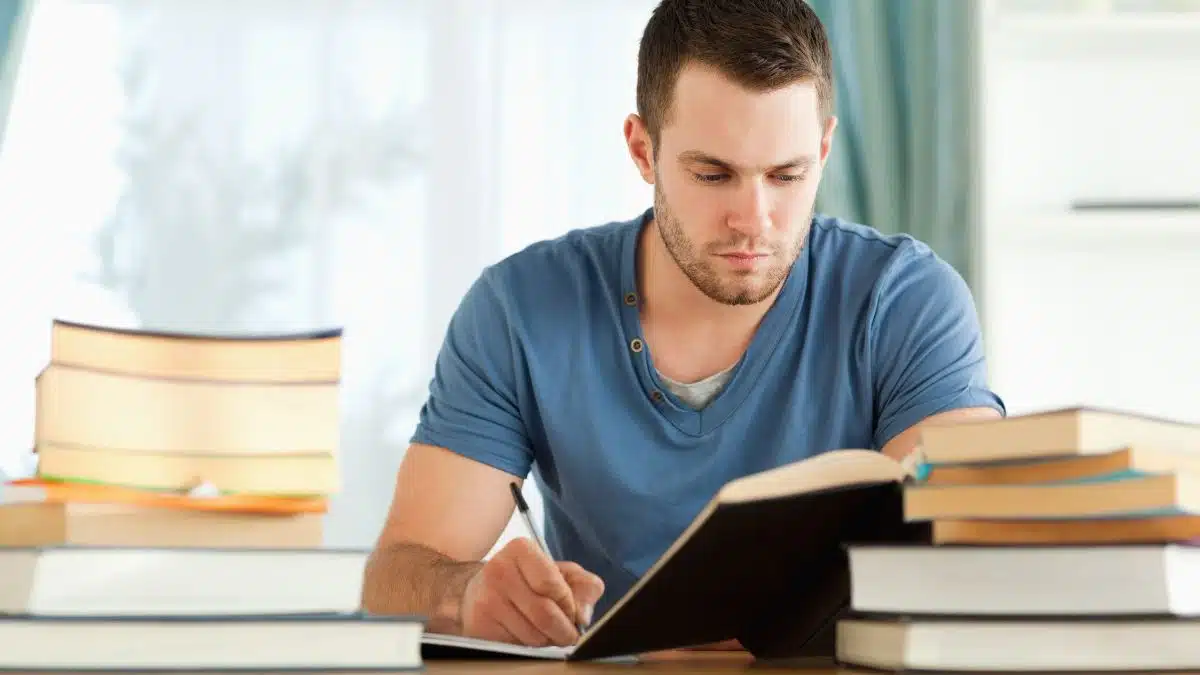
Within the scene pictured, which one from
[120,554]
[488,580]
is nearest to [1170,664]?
[120,554]

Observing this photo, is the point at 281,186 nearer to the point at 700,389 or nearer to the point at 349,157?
the point at 349,157

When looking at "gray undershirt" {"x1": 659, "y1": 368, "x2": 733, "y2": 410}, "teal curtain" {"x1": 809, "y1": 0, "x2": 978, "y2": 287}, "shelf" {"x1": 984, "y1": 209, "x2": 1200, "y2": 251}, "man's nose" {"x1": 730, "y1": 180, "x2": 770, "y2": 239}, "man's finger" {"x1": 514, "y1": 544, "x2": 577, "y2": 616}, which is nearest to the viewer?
"man's finger" {"x1": 514, "y1": 544, "x2": 577, "y2": 616}

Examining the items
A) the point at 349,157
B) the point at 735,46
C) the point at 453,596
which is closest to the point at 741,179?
the point at 735,46

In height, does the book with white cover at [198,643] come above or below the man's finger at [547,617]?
above

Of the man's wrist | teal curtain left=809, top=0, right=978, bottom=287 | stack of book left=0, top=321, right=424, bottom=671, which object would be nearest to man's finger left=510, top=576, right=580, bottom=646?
the man's wrist

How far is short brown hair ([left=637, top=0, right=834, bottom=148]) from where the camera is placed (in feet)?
5.42

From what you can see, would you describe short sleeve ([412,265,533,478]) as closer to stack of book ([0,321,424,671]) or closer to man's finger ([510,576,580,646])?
man's finger ([510,576,580,646])

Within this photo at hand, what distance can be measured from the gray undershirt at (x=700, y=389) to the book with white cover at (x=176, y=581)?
101cm

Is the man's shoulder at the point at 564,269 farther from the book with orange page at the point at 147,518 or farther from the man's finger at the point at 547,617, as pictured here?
the book with orange page at the point at 147,518

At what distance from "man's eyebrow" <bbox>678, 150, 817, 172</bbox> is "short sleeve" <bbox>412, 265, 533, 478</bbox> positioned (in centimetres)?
31

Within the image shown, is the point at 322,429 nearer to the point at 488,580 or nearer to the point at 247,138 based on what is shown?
the point at 488,580

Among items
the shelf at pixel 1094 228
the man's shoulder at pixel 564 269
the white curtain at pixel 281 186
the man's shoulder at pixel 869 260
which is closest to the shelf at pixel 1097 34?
the shelf at pixel 1094 228

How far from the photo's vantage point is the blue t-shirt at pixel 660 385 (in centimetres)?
172

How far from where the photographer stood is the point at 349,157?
329 cm
